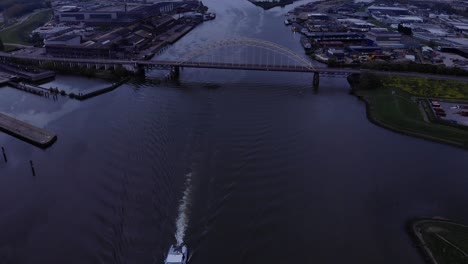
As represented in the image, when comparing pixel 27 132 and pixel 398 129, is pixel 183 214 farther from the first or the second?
pixel 398 129

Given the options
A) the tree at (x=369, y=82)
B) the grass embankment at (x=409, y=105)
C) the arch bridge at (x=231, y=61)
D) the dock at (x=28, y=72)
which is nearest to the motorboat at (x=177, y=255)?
the grass embankment at (x=409, y=105)

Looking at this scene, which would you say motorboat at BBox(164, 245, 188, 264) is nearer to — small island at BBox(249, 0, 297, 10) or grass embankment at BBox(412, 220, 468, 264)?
grass embankment at BBox(412, 220, 468, 264)

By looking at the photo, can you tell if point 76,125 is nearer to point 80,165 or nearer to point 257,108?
point 80,165

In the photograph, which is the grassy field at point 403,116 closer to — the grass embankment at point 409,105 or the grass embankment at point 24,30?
the grass embankment at point 409,105

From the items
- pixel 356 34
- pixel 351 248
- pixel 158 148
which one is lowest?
pixel 351 248

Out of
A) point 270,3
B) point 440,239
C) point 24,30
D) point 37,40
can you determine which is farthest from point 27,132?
point 270,3

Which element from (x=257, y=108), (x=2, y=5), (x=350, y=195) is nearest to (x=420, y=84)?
(x=257, y=108)

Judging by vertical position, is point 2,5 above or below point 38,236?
above
